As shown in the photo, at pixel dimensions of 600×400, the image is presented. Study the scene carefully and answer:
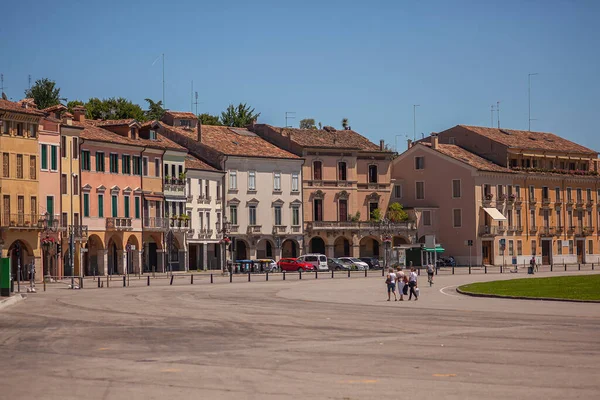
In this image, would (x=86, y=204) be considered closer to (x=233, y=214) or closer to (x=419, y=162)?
(x=233, y=214)

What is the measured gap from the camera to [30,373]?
73.7 ft

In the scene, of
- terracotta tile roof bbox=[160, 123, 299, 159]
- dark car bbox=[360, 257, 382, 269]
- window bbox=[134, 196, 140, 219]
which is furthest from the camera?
dark car bbox=[360, 257, 382, 269]

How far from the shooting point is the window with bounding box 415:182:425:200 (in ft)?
408

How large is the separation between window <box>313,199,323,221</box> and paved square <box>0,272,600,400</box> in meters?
68.9

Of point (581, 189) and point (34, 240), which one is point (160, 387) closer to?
point (34, 240)

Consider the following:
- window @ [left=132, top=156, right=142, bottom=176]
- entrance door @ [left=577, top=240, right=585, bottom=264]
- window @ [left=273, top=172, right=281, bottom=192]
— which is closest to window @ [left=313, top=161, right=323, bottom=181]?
window @ [left=273, top=172, right=281, bottom=192]

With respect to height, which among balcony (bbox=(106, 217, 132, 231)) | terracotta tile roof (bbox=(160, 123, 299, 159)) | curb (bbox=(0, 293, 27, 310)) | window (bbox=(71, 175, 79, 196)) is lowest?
curb (bbox=(0, 293, 27, 310))

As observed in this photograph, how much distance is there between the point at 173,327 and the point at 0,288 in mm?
22197

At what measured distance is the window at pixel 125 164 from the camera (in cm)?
9731

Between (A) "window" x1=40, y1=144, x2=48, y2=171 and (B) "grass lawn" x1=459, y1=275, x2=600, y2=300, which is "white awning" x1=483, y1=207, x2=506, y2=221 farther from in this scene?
(B) "grass lawn" x1=459, y1=275, x2=600, y2=300

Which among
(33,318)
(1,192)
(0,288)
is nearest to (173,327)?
(33,318)

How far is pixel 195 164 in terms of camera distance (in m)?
107

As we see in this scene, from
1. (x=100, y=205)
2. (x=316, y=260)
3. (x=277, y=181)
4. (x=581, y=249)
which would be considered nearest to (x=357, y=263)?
(x=316, y=260)

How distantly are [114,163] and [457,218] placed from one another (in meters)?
40.8
